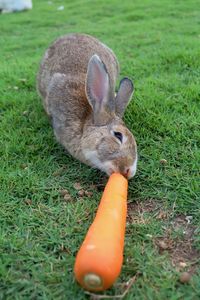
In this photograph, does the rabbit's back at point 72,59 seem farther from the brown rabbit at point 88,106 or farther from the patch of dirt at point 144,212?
the patch of dirt at point 144,212

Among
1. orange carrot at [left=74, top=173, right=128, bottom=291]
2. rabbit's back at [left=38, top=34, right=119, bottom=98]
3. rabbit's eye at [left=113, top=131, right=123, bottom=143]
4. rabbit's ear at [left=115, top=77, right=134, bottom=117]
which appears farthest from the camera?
rabbit's back at [left=38, top=34, right=119, bottom=98]

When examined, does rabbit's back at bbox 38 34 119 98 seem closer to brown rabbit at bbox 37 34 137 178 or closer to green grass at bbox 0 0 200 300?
brown rabbit at bbox 37 34 137 178

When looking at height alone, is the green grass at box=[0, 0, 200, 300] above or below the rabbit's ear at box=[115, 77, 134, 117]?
below

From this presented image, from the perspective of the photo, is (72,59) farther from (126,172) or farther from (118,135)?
(126,172)

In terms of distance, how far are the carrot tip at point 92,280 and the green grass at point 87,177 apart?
4.7 inches

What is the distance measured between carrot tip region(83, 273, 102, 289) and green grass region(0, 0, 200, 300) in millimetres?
119

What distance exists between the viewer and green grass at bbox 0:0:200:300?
237 cm

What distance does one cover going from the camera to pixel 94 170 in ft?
11.2

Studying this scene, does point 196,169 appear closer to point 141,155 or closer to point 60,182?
point 141,155

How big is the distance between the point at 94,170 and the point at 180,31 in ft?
15.1

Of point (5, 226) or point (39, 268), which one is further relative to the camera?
point (5, 226)

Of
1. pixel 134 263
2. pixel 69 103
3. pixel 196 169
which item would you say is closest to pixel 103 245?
pixel 134 263

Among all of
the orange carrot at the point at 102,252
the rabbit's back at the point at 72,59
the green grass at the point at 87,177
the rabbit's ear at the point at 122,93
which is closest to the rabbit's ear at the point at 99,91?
the rabbit's ear at the point at 122,93

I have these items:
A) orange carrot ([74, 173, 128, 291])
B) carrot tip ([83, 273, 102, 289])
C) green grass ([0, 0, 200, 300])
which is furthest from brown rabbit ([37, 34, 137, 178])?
carrot tip ([83, 273, 102, 289])
